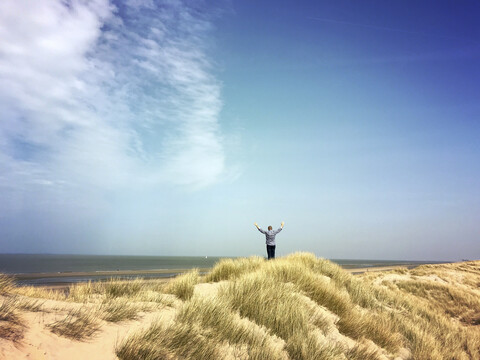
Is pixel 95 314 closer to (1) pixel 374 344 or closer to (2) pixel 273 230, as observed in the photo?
(1) pixel 374 344

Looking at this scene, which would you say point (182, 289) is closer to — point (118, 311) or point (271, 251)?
point (118, 311)

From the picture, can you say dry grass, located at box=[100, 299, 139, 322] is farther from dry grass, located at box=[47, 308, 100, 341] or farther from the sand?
dry grass, located at box=[47, 308, 100, 341]

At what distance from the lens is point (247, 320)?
19.6 feet

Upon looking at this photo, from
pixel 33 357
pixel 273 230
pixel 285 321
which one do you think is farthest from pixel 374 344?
pixel 273 230

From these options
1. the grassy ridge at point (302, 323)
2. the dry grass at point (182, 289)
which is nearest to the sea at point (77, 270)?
the dry grass at point (182, 289)

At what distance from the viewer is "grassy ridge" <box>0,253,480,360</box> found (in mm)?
4199

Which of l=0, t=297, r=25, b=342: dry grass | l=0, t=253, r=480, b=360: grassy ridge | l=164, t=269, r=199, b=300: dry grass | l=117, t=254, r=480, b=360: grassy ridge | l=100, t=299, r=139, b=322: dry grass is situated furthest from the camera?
l=164, t=269, r=199, b=300: dry grass

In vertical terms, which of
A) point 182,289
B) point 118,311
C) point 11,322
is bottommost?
point 182,289

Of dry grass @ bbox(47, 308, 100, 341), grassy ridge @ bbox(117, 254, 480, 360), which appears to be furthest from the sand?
grassy ridge @ bbox(117, 254, 480, 360)

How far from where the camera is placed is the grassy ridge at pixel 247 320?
165 inches

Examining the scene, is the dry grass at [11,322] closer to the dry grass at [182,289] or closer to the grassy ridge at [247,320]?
the grassy ridge at [247,320]

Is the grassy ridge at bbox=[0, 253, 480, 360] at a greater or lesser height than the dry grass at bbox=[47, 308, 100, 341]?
lesser

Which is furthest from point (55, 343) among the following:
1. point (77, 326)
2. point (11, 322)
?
point (11, 322)

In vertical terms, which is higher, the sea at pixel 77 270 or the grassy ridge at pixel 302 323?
the grassy ridge at pixel 302 323
